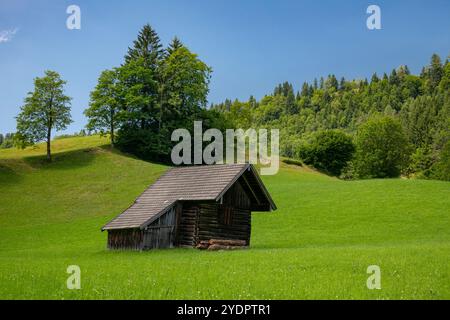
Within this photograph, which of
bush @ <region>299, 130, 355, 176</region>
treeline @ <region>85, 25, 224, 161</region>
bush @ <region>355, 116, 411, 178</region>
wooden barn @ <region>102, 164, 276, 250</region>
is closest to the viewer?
wooden barn @ <region>102, 164, 276, 250</region>

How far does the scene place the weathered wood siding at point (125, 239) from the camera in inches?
1437

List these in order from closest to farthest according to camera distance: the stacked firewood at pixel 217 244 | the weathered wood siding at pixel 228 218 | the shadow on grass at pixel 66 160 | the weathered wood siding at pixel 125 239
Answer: the stacked firewood at pixel 217 244, the weathered wood siding at pixel 125 239, the weathered wood siding at pixel 228 218, the shadow on grass at pixel 66 160

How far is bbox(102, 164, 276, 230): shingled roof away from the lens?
35994mm

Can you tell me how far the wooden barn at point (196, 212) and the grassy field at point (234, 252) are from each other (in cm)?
185

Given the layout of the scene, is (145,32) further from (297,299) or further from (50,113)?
(297,299)

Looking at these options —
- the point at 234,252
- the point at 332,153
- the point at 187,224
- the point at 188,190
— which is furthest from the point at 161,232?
the point at 332,153

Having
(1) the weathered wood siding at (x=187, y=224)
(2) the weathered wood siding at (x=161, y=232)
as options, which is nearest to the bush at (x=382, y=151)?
(1) the weathered wood siding at (x=187, y=224)

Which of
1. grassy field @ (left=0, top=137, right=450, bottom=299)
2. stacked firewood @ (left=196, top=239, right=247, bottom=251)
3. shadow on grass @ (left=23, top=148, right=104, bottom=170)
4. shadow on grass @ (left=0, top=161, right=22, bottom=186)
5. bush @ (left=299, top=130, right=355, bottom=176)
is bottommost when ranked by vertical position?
stacked firewood @ (left=196, top=239, right=247, bottom=251)

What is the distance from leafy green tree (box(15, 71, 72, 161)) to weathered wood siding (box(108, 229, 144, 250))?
41126mm

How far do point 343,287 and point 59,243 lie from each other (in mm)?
32734

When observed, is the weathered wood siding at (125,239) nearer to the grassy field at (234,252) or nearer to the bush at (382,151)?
the grassy field at (234,252)

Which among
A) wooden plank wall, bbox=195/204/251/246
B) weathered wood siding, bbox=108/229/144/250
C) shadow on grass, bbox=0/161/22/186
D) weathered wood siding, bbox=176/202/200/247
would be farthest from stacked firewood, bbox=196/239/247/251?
shadow on grass, bbox=0/161/22/186

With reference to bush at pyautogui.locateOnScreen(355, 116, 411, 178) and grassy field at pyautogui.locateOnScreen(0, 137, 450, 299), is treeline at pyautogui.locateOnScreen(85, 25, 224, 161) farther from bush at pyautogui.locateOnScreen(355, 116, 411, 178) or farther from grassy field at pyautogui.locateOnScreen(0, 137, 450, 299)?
bush at pyautogui.locateOnScreen(355, 116, 411, 178)
